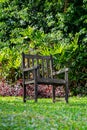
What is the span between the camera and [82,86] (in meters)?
14.5

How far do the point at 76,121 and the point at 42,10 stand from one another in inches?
426

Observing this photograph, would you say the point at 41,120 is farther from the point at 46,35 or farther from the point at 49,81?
the point at 46,35

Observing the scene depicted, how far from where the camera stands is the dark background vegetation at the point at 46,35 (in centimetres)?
1459

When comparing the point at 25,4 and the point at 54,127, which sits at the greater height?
the point at 25,4

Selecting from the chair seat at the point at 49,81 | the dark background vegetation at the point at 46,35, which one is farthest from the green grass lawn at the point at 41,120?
the dark background vegetation at the point at 46,35

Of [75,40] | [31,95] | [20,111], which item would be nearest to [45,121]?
[20,111]

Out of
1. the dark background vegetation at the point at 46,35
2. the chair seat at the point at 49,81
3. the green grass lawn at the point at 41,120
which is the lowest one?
the green grass lawn at the point at 41,120

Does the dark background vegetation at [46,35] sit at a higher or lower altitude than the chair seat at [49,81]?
higher

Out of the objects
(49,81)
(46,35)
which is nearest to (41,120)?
(49,81)

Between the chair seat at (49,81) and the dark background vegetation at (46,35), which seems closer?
the chair seat at (49,81)

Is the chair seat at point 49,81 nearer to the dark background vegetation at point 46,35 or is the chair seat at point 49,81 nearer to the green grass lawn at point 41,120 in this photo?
the green grass lawn at point 41,120

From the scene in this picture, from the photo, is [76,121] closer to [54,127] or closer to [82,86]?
[54,127]

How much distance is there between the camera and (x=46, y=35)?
15.5m

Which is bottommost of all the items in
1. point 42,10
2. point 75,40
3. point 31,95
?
point 31,95
